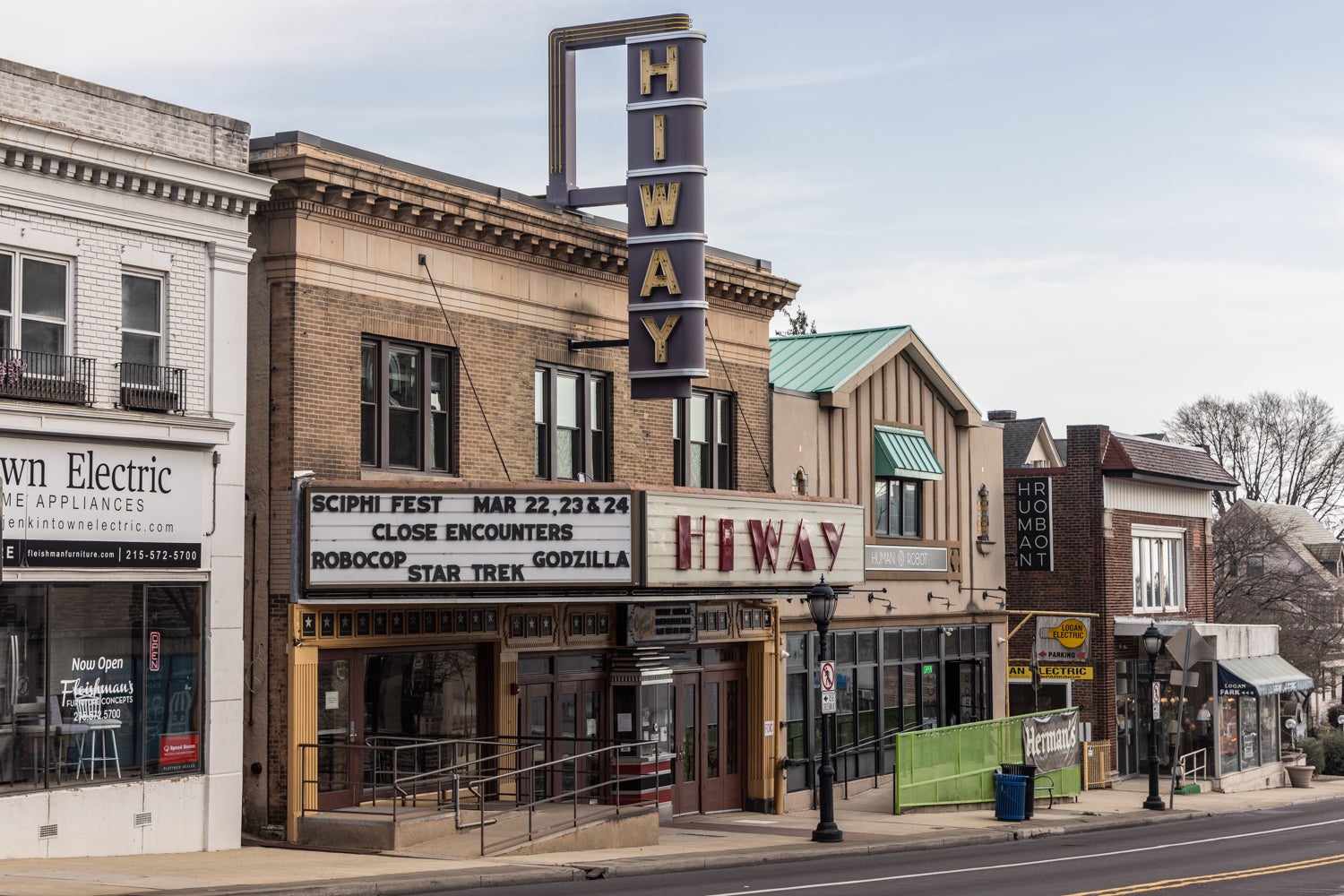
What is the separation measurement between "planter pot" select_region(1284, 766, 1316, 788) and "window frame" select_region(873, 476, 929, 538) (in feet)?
72.6

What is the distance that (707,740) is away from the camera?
30391mm

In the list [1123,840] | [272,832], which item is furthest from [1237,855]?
[272,832]

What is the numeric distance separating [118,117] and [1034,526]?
29.8 metres

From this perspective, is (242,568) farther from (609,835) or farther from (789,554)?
(789,554)

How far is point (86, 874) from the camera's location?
59.4 ft

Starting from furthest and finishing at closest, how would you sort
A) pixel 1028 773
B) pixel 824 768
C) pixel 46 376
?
pixel 1028 773 → pixel 824 768 → pixel 46 376

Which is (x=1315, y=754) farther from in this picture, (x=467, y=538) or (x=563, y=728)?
(x=467, y=538)

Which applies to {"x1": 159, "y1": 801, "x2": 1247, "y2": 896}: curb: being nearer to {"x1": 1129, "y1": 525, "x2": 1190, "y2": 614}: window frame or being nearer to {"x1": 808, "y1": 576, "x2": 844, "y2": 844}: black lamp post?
{"x1": 808, "y1": 576, "x2": 844, "y2": 844}: black lamp post

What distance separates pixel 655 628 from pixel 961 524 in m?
12.4

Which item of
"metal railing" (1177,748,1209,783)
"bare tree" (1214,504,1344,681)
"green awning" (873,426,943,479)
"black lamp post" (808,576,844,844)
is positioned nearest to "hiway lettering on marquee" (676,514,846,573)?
"black lamp post" (808,576,844,844)

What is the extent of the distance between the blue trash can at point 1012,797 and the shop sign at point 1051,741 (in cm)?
328

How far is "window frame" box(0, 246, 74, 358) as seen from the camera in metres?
19.8

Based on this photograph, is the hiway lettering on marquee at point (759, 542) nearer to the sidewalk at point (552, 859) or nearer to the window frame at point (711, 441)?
the window frame at point (711, 441)

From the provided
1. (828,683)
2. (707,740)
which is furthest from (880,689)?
(828,683)
